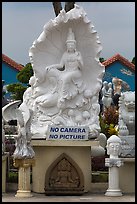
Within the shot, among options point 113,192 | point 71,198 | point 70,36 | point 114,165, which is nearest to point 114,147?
point 114,165

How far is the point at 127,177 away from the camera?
845 centimetres

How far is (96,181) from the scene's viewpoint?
28.2 ft

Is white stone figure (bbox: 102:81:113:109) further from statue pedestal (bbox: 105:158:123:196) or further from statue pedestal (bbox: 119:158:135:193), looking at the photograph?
statue pedestal (bbox: 105:158:123:196)

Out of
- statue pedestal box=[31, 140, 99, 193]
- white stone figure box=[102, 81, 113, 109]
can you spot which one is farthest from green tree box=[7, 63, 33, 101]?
statue pedestal box=[31, 140, 99, 193]

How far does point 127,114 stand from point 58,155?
133cm

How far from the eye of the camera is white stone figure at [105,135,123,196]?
7973 mm

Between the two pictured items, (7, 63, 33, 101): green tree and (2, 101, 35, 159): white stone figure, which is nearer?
(2, 101, 35, 159): white stone figure

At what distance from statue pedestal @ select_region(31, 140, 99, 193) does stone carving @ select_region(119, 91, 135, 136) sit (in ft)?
2.02

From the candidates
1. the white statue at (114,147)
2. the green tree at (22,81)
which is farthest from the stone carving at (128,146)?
the green tree at (22,81)

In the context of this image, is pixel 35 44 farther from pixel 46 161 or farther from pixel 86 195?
pixel 86 195

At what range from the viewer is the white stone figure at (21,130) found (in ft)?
25.1

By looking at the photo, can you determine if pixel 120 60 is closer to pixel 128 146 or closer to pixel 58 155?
pixel 128 146

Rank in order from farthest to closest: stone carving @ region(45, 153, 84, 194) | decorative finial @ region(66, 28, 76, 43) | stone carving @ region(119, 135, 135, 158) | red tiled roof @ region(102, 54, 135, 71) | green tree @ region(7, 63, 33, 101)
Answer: red tiled roof @ region(102, 54, 135, 71), green tree @ region(7, 63, 33, 101), decorative finial @ region(66, 28, 76, 43), stone carving @ region(119, 135, 135, 158), stone carving @ region(45, 153, 84, 194)

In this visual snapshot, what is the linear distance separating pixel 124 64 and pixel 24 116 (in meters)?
15.6
